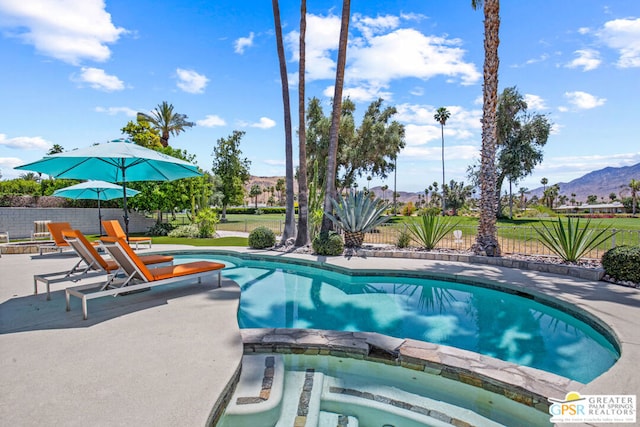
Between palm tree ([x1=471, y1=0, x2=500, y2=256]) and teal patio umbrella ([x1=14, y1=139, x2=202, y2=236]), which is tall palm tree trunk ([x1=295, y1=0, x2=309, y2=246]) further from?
palm tree ([x1=471, y1=0, x2=500, y2=256])

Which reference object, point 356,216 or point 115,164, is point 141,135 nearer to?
point 115,164

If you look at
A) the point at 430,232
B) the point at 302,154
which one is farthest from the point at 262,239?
the point at 430,232

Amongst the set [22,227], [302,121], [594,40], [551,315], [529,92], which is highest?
[529,92]

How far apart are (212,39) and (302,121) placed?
567 centimetres

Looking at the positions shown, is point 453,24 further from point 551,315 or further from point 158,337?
point 158,337

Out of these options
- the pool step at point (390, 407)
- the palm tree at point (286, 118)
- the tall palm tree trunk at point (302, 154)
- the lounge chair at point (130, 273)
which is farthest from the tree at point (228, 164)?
the pool step at point (390, 407)

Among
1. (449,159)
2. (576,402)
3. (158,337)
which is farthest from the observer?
(449,159)

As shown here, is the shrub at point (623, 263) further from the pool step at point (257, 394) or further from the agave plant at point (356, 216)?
the pool step at point (257, 394)

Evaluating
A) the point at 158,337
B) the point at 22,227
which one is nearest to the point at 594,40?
the point at 158,337

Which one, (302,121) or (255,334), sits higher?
(302,121)

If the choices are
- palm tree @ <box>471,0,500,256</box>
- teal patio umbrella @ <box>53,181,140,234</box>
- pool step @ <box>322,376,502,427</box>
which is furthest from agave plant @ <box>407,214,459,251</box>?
teal patio umbrella @ <box>53,181,140,234</box>

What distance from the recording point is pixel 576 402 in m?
2.77

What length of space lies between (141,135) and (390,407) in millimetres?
24893

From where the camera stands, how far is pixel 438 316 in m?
5.75
